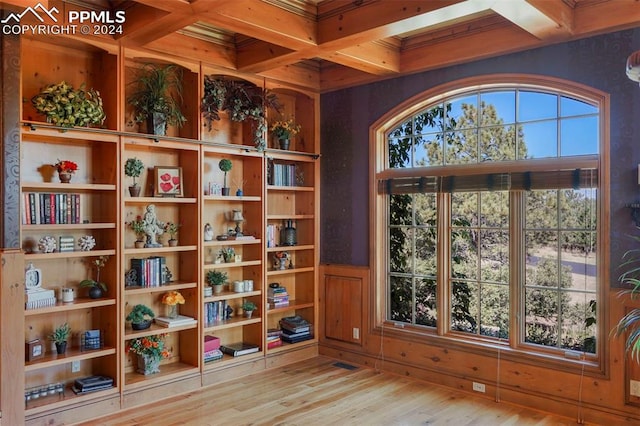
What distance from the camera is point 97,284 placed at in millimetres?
3965

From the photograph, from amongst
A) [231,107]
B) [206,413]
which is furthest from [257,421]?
[231,107]

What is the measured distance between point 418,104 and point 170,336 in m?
3.21

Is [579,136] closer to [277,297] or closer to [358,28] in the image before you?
[358,28]

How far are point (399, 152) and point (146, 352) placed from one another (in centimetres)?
300

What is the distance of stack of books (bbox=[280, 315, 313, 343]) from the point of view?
539 cm

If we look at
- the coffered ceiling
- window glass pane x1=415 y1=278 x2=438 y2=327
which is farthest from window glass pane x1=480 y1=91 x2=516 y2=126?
window glass pane x1=415 y1=278 x2=438 y2=327

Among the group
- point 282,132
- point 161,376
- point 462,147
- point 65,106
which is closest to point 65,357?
point 161,376

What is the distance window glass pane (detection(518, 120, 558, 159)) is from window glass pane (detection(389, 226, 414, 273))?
1.31 m

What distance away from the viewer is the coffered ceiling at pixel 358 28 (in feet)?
11.1

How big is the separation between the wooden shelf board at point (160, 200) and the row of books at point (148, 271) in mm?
494

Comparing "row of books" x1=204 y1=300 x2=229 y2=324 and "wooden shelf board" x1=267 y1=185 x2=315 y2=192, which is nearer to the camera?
"row of books" x1=204 y1=300 x2=229 y2=324

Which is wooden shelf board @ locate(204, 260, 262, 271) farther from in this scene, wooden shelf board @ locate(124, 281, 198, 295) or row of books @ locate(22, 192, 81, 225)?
row of books @ locate(22, 192, 81, 225)

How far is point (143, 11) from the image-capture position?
3635 millimetres

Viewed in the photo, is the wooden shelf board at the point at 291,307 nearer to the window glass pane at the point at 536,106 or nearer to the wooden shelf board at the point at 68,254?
the wooden shelf board at the point at 68,254
